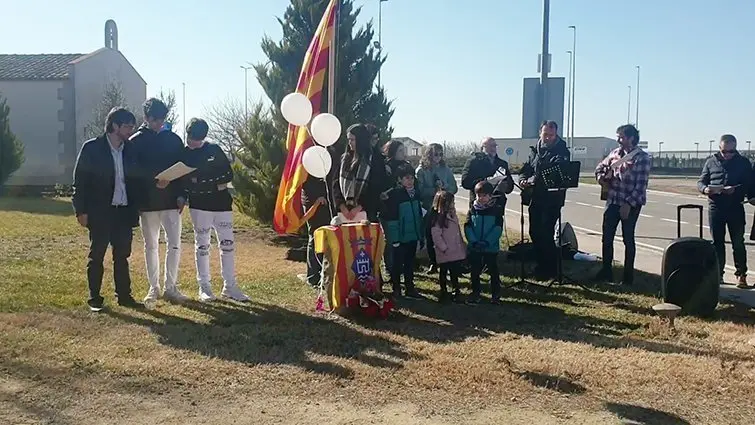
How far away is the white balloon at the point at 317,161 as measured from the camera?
7457 mm

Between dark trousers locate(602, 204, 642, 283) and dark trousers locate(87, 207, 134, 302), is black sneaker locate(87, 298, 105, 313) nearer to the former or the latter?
dark trousers locate(87, 207, 134, 302)

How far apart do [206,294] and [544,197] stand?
404 cm

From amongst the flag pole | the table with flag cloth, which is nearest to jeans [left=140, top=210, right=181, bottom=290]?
the table with flag cloth

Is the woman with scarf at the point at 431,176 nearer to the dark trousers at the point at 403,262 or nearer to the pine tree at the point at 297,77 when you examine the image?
the dark trousers at the point at 403,262

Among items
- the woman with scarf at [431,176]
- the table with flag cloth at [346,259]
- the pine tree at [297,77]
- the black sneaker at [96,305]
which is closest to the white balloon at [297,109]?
the table with flag cloth at [346,259]

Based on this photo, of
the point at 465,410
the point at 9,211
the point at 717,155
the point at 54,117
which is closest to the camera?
the point at 465,410

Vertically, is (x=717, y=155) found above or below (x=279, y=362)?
above

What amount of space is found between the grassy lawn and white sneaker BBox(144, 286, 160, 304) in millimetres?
106

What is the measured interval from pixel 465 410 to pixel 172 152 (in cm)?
424

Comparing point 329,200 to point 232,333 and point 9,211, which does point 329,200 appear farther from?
point 9,211

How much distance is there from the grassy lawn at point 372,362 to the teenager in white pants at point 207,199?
42cm

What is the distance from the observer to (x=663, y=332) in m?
6.34

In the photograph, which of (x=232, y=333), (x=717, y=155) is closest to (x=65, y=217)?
(x=232, y=333)

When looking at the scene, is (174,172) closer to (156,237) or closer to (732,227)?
(156,237)
